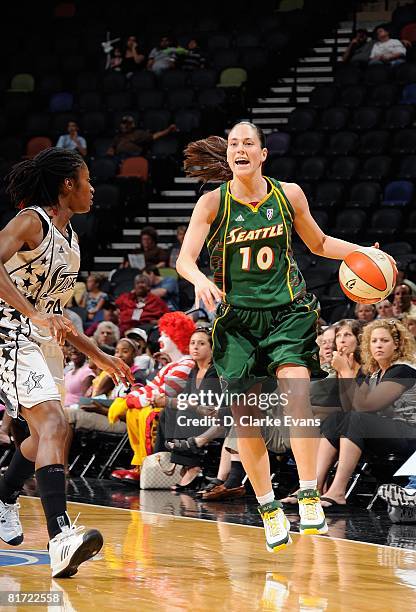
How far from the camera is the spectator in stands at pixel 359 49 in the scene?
14523 millimetres

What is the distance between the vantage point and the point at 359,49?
14883mm

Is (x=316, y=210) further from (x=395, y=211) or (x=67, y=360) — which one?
(x=67, y=360)

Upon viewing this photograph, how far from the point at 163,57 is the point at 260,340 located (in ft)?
38.0

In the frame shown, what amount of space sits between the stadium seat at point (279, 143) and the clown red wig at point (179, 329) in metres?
5.04

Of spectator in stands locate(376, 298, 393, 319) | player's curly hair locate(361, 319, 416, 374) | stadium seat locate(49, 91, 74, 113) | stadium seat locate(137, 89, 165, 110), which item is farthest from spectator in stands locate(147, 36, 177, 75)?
player's curly hair locate(361, 319, 416, 374)

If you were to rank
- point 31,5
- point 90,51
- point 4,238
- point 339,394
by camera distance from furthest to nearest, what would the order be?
point 31,5, point 90,51, point 339,394, point 4,238

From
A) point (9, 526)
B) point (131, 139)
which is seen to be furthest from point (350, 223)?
point (9, 526)

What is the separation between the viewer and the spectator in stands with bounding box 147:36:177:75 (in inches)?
614

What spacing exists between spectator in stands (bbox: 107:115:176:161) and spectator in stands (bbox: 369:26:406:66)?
2.81 meters

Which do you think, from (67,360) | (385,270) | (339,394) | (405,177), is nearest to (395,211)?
(405,177)

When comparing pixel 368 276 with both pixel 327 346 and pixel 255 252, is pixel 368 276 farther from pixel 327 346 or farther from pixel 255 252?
pixel 327 346

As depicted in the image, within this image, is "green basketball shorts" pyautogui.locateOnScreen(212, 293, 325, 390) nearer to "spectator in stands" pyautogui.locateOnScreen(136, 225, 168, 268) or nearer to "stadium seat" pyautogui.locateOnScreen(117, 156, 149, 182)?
"spectator in stands" pyautogui.locateOnScreen(136, 225, 168, 268)

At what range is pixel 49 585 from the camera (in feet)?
13.0

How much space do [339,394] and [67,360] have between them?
379 centimetres
